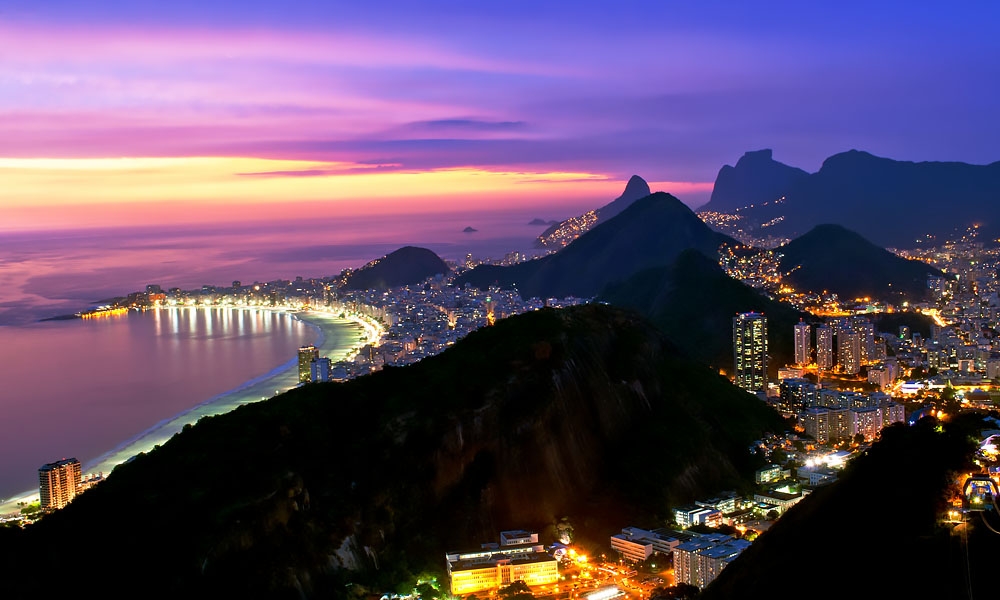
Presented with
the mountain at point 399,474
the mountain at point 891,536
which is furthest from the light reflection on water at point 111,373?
the mountain at point 891,536

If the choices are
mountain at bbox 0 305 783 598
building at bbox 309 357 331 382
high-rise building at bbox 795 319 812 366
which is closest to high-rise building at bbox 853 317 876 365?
high-rise building at bbox 795 319 812 366

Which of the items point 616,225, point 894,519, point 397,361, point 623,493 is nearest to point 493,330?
point 623,493

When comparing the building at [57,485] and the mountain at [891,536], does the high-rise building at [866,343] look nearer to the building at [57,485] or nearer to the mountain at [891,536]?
the mountain at [891,536]

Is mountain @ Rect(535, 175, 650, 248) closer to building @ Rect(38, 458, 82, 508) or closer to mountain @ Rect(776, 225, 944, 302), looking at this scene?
mountain @ Rect(776, 225, 944, 302)

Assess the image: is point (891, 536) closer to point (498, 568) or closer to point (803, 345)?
point (498, 568)

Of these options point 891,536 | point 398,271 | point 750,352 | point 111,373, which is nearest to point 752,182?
point 398,271

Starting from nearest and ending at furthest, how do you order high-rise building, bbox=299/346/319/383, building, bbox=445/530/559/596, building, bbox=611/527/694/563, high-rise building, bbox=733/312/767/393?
building, bbox=445/530/559/596 → building, bbox=611/527/694/563 → high-rise building, bbox=733/312/767/393 → high-rise building, bbox=299/346/319/383
